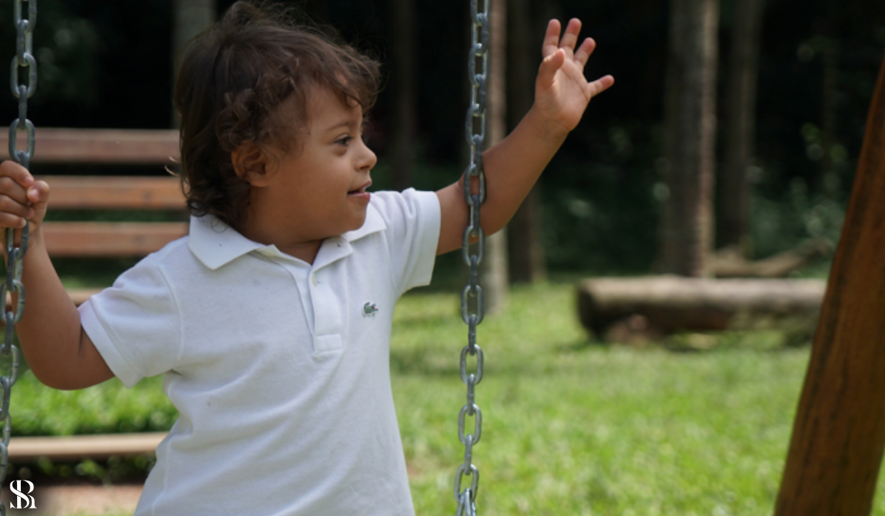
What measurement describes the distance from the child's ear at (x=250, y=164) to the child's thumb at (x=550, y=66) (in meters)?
0.59

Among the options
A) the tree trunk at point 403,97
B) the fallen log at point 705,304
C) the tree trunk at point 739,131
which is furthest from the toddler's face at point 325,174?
the tree trunk at point 739,131

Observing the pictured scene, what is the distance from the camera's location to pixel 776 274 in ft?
32.8

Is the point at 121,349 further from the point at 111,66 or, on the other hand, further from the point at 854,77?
the point at 854,77

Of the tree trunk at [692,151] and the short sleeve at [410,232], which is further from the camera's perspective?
the tree trunk at [692,151]

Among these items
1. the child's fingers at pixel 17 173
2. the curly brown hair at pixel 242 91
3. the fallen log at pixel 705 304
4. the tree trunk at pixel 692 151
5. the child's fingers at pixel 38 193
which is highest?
the curly brown hair at pixel 242 91

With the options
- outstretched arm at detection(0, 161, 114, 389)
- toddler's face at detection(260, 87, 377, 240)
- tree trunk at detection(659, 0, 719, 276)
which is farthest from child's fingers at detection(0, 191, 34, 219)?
Result: tree trunk at detection(659, 0, 719, 276)

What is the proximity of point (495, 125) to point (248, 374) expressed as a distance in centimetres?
636

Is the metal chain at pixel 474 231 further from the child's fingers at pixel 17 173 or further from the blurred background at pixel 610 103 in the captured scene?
the blurred background at pixel 610 103

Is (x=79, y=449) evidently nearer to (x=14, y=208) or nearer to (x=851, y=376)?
(x=14, y=208)

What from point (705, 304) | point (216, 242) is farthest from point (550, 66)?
point (705, 304)

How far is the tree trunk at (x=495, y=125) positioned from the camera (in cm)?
747

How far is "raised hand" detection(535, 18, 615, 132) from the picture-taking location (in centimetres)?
185

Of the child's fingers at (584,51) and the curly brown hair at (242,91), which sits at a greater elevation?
the child's fingers at (584,51)

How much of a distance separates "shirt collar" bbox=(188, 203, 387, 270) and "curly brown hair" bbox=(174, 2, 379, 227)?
3 centimetres
